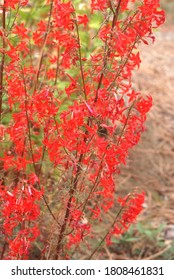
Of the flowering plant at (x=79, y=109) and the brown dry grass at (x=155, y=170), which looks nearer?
the flowering plant at (x=79, y=109)

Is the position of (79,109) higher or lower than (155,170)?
higher

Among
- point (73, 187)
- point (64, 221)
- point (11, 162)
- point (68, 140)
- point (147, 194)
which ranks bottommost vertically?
point (147, 194)

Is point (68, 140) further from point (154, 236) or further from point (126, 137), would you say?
point (154, 236)

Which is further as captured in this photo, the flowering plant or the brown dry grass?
the brown dry grass

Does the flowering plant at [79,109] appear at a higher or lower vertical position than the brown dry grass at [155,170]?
higher

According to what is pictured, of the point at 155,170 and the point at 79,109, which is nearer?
the point at 79,109

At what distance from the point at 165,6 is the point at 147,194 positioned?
21.1ft

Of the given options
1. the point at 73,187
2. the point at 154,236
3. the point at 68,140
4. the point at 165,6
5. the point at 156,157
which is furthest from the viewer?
the point at 165,6

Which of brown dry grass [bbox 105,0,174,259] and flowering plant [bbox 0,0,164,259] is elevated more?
flowering plant [bbox 0,0,164,259]

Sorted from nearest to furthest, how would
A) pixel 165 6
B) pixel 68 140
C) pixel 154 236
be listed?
pixel 68 140 < pixel 154 236 < pixel 165 6

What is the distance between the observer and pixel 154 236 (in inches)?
144

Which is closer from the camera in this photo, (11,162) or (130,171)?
(11,162)
